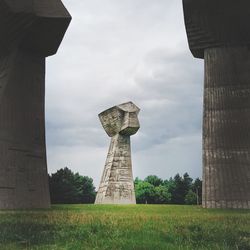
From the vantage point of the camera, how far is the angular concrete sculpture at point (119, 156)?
25.2 m

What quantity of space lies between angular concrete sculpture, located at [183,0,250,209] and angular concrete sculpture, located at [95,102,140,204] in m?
9.14

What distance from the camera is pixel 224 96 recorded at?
55.7 ft

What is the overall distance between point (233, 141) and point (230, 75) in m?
2.61

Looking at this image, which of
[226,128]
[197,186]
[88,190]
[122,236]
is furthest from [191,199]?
[122,236]

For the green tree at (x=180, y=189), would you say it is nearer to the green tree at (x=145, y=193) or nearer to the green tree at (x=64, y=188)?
the green tree at (x=145, y=193)

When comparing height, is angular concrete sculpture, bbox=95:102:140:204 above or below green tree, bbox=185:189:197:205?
above

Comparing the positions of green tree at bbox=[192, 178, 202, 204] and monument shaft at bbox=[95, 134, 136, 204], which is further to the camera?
green tree at bbox=[192, 178, 202, 204]

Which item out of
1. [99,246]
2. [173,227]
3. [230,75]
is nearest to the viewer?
[99,246]

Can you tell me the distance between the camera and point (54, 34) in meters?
16.1

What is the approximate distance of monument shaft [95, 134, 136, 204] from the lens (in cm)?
2506

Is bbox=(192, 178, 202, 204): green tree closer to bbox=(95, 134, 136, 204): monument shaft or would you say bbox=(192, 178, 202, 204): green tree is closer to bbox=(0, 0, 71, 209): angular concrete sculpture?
bbox=(95, 134, 136, 204): monument shaft

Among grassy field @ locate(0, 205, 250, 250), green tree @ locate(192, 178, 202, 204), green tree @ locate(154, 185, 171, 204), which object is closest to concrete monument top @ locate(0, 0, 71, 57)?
grassy field @ locate(0, 205, 250, 250)

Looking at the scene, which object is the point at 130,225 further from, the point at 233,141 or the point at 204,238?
→ the point at 233,141

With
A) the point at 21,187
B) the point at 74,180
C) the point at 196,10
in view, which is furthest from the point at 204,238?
the point at 74,180
